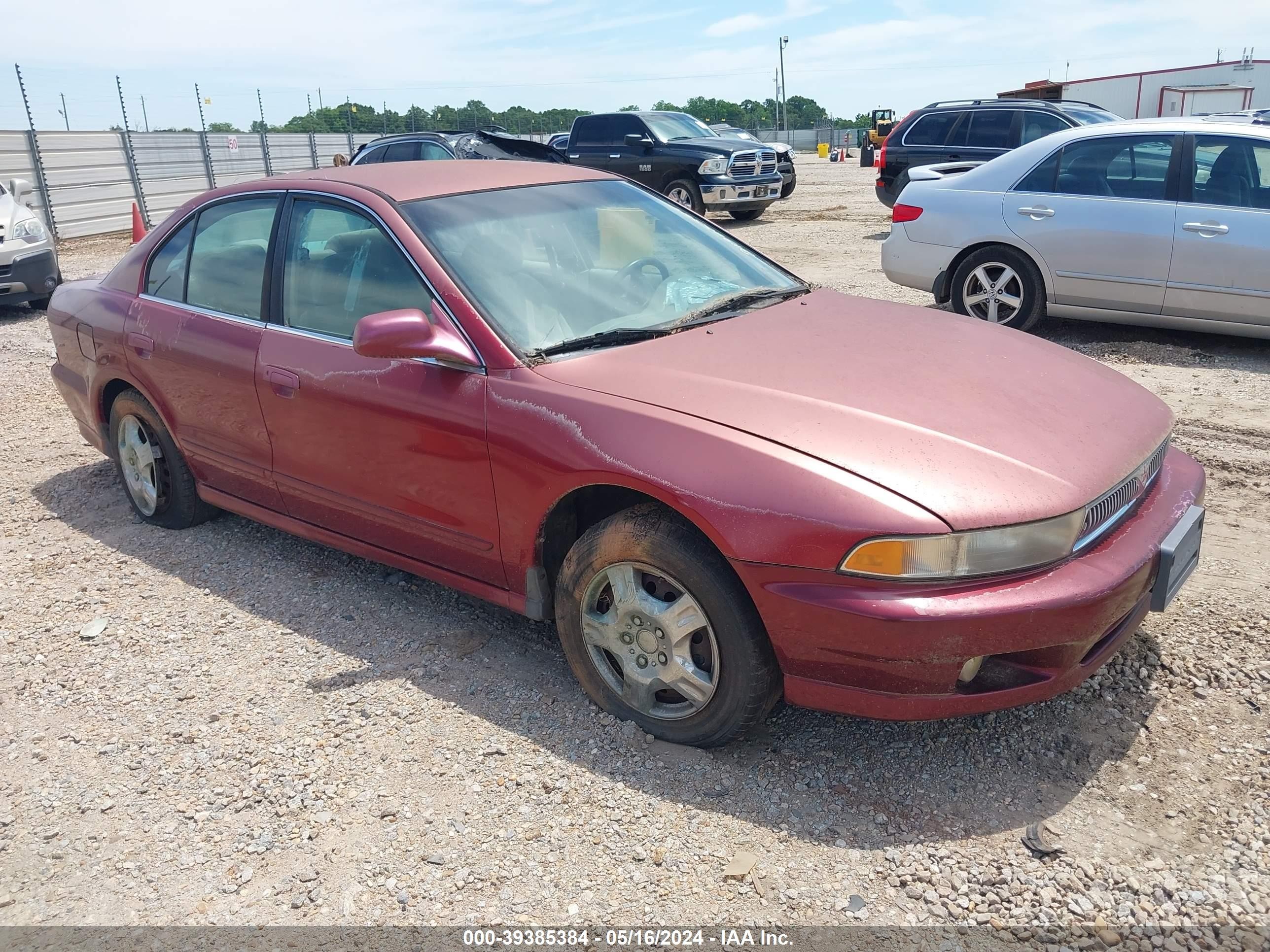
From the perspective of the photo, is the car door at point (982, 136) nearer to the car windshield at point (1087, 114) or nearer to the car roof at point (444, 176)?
the car windshield at point (1087, 114)

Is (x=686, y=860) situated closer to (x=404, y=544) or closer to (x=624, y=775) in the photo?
(x=624, y=775)

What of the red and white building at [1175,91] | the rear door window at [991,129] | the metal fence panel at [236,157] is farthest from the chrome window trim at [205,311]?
the red and white building at [1175,91]

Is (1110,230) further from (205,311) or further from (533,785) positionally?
(533,785)

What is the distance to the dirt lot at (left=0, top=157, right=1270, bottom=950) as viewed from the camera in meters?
2.37

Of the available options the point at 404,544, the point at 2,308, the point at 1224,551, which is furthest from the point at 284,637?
the point at 2,308

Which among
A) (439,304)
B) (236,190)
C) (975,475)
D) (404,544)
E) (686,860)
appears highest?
(236,190)

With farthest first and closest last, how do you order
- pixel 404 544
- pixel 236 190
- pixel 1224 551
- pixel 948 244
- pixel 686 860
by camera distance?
pixel 948 244, pixel 236 190, pixel 1224 551, pixel 404 544, pixel 686 860

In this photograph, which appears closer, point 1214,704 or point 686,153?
point 1214,704

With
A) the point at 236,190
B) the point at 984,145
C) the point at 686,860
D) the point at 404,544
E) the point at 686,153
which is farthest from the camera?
the point at 686,153

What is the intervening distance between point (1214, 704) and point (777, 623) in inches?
57.4

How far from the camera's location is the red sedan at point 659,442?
247 centimetres

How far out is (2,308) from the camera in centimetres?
1126

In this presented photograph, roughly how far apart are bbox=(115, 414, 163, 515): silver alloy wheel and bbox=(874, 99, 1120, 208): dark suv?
31.1 feet

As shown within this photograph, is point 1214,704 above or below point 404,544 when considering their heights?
below
